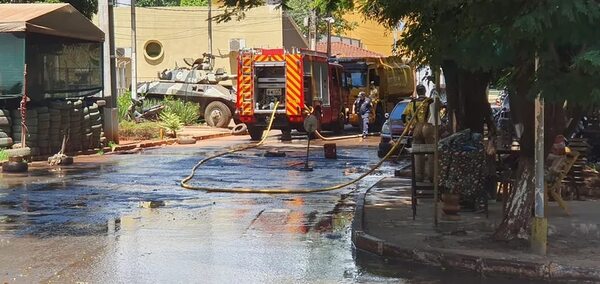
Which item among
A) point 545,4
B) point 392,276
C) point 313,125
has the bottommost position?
point 392,276

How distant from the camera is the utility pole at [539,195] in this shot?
25.2 feet

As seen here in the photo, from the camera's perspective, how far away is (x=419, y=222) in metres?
9.84

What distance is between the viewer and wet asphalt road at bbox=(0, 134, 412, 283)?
750 cm

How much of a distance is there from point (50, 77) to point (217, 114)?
36.8 feet

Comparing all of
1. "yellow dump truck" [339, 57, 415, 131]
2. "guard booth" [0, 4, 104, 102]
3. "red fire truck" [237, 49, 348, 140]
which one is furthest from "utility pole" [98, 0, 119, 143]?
"yellow dump truck" [339, 57, 415, 131]

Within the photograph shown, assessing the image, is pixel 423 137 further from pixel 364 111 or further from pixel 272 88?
pixel 364 111

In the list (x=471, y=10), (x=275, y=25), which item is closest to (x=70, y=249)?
(x=471, y=10)

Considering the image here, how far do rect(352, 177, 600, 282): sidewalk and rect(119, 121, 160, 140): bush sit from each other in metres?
14.7

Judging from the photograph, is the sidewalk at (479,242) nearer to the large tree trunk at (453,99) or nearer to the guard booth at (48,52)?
the large tree trunk at (453,99)

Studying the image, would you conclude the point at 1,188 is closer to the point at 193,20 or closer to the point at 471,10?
the point at 471,10

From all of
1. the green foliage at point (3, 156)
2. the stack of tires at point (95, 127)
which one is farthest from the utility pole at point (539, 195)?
the stack of tires at point (95, 127)

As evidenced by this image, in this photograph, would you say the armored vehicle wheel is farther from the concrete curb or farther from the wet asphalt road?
the wet asphalt road

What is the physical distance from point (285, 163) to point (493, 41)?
11.8 metres

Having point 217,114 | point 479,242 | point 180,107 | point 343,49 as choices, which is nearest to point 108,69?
point 180,107
